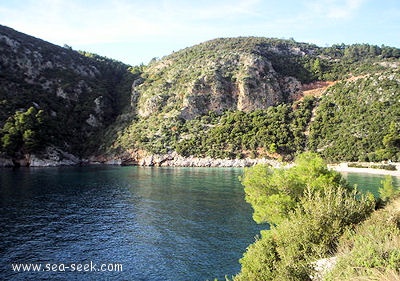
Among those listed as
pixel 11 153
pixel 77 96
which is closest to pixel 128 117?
pixel 77 96

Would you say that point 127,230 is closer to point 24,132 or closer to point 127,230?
point 127,230

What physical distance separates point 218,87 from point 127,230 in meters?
101

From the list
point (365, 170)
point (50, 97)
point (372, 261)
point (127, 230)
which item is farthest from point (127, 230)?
point (50, 97)

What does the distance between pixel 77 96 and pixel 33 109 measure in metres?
30.1

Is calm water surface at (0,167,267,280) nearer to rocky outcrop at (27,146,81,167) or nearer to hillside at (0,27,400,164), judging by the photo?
rocky outcrop at (27,146,81,167)

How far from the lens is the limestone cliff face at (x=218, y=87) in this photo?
129 meters

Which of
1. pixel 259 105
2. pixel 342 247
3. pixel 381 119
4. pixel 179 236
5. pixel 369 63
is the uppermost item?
pixel 369 63

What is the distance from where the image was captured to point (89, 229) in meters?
33.9

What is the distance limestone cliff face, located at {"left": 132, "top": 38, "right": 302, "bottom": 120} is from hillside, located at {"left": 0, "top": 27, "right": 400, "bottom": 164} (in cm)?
44

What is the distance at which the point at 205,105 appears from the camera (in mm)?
129250

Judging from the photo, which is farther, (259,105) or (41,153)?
(259,105)

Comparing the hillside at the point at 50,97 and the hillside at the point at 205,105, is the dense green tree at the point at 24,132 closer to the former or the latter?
the hillside at the point at 50,97

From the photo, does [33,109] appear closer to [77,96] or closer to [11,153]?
[11,153]

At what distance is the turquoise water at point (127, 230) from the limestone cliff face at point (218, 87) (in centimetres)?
7376
